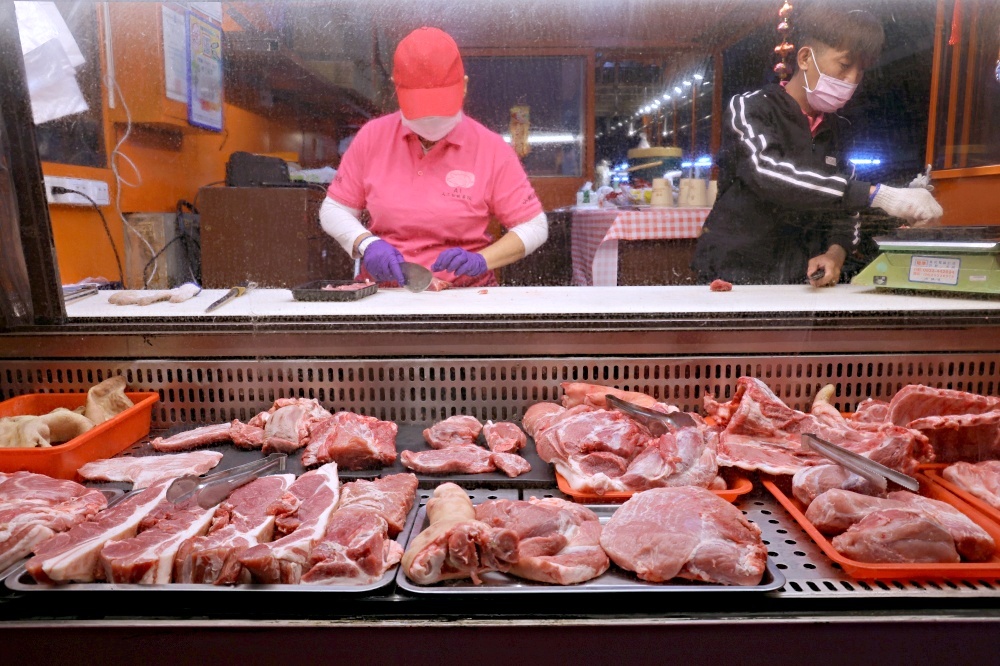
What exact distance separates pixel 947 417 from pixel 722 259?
1.10 m

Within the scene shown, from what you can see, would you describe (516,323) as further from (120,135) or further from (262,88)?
(120,135)

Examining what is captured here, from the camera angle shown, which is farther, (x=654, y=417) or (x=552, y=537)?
(x=654, y=417)

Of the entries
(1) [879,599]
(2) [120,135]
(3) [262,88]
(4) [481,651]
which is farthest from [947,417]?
(2) [120,135]

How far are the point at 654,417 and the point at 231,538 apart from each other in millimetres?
1038

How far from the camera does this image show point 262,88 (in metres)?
2.34

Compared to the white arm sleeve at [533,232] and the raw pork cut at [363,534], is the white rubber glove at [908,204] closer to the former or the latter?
the white arm sleeve at [533,232]

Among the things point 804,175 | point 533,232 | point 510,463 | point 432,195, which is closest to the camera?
point 510,463

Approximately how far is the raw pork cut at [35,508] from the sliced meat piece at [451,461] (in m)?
0.72

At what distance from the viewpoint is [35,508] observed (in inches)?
55.1

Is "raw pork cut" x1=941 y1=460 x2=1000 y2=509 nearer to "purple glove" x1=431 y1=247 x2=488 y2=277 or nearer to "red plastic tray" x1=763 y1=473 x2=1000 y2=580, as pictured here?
"red plastic tray" x1=763 y1=473 x2=1000 y2=580

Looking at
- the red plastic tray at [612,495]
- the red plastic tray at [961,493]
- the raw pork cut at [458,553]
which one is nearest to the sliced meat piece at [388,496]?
the raw pork cut at [458,553]

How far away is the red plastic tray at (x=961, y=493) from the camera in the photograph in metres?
1.39

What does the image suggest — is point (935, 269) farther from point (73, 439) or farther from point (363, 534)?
point (73, 439)

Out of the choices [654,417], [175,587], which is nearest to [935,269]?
[654,417]
